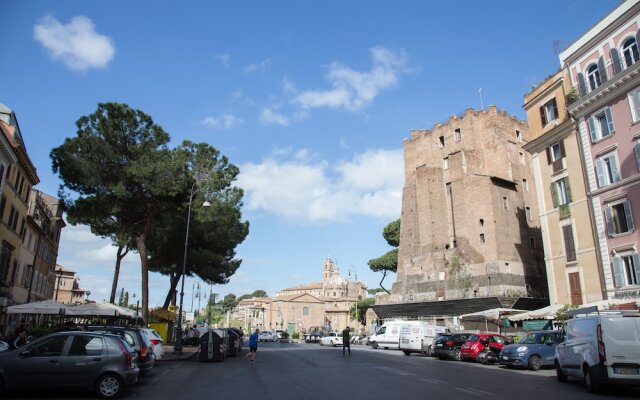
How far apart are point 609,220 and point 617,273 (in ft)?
9.13

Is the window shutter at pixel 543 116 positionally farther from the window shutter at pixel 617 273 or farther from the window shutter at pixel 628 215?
the window shutter at pixel 617 273

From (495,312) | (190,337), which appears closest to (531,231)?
(495,312)

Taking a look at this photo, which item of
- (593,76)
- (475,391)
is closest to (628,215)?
(593,76)

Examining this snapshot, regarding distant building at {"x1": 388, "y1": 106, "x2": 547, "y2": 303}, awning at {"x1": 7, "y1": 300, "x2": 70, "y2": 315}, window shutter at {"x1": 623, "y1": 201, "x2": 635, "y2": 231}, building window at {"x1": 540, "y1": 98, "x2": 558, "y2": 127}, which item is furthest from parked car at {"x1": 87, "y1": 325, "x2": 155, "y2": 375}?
distant building at {"x1": 388, "y1": 106, "x2": 547, "y2": 303}

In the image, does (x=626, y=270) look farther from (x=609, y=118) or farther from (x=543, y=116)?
(x=543, y=116)

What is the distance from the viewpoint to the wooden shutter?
25936mm

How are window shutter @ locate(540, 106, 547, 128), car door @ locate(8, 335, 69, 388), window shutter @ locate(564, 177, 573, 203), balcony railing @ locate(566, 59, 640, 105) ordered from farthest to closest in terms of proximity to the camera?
window shutter @ locate(540, 106, 547, 128) → window shutter @ locate(564, 177, 573, 203) → balcony railing @ locate(566, 59, 640, 105) → car door @ locate(8, 335, 69, 388)

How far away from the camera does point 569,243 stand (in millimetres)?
27156

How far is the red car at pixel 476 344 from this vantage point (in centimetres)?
2273

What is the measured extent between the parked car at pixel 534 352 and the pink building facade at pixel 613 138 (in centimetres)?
651

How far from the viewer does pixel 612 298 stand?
75.4 feet

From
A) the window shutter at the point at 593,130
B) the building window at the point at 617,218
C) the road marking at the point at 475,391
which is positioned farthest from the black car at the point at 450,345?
the road marking at the point at 475,391

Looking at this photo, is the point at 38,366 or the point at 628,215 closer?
the point at 38,366

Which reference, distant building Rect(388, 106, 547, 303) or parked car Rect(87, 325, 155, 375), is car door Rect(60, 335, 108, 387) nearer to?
parked car Rect(87, 325, 155, 375)
